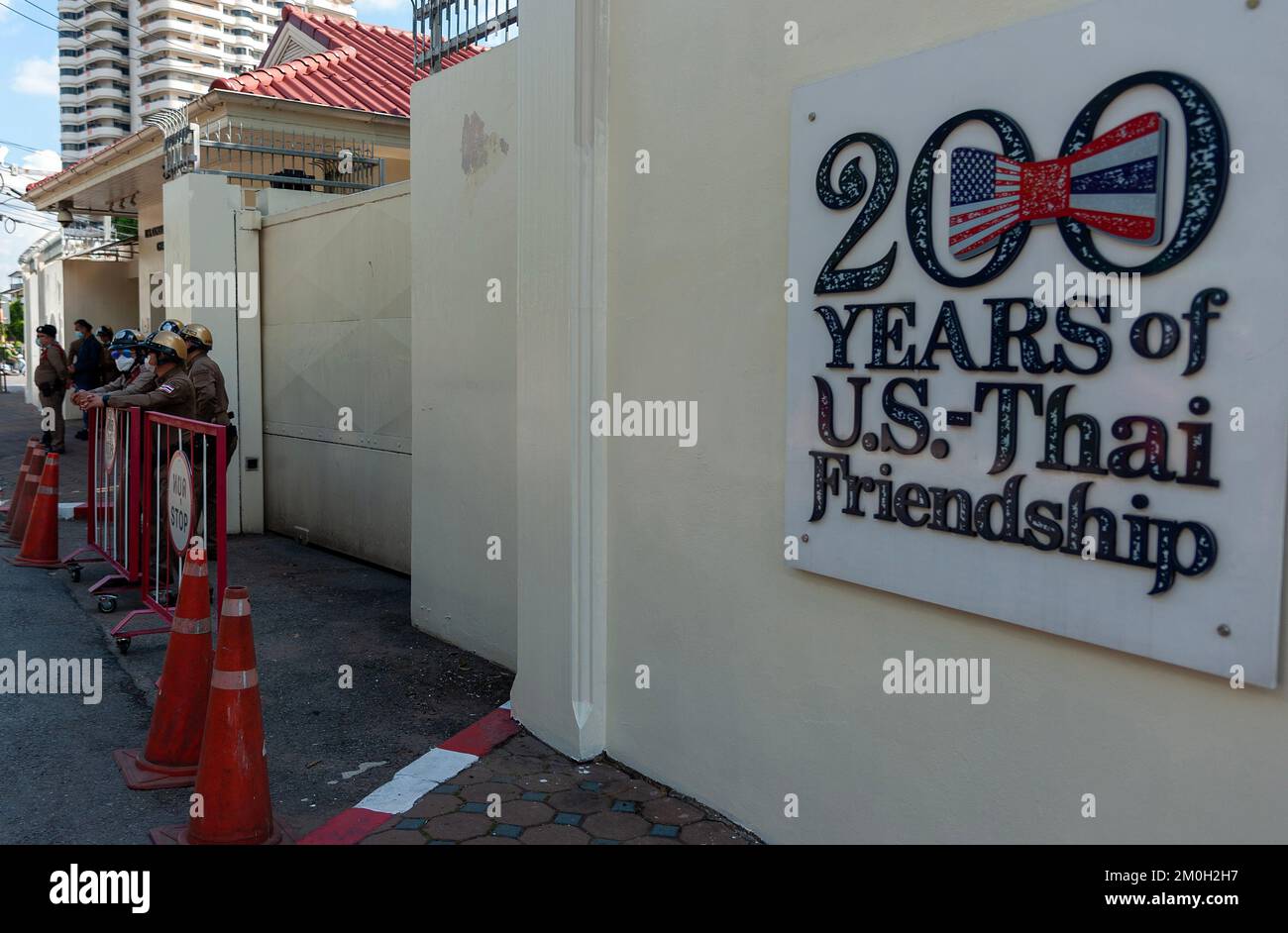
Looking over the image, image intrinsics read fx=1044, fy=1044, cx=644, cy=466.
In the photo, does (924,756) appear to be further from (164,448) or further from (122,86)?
(122,86)

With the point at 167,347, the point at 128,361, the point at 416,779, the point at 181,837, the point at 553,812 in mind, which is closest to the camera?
the point at 181,837

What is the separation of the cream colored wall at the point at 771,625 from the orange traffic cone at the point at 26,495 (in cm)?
747

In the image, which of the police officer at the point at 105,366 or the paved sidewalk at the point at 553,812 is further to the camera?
the police officer at the point at 105,366

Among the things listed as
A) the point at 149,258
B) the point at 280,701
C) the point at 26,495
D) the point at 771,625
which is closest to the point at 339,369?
the point at 26,495

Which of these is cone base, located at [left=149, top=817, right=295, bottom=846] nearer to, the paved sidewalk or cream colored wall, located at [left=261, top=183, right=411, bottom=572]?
the paved sidewalk

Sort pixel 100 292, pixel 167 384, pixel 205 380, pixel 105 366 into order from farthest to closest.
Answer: pixel 100 292 → pixel 105 366 → pixel 205 380 → pixel 167 384

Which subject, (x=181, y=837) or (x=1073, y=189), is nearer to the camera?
(x=1073, y=189)

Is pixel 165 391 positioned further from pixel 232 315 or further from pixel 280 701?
pixel 280 701

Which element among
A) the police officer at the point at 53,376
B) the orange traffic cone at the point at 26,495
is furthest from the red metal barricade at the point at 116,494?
the police officer at the point at 53,376

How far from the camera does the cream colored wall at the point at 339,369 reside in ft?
26.3

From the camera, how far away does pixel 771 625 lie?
3.73 meters

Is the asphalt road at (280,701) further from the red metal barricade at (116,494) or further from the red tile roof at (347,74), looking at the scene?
the red tile roof at (347,74)

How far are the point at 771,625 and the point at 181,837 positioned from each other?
2.30 meters

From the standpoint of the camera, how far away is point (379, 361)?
8.19 meters
